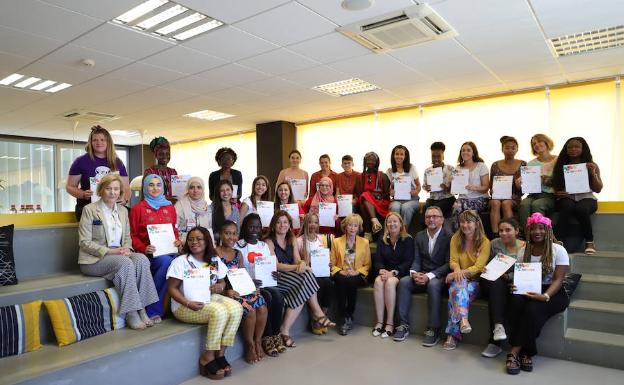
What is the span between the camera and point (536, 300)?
323 cm

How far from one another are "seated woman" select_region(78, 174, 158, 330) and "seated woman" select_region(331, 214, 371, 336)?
1.77m

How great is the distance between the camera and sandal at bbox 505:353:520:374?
309 cm

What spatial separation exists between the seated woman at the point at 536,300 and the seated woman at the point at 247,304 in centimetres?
190

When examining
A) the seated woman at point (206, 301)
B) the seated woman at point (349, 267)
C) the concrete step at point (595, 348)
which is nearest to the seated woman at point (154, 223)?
the seated woman at point (206, 301)

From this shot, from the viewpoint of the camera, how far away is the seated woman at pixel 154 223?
3371 mm

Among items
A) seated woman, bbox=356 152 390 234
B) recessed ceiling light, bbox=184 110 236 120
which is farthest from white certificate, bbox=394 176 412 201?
recessed ceiling light, bbox=184 110 236 120

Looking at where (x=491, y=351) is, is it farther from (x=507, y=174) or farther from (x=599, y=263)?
(x=507, y=174)

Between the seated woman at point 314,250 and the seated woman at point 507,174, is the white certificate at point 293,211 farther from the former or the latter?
the seated woman at point 507,174

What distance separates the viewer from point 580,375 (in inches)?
119

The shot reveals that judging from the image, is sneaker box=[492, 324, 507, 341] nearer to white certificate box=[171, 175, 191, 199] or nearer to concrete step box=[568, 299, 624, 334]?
concrete step box=[568, 299, 624, 334]

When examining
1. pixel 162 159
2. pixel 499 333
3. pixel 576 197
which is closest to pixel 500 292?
pixel 499 333

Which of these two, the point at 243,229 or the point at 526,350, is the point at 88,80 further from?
the point at 526,350

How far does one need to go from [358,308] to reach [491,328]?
4.51 feet

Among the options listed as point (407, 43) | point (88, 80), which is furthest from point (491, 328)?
point (88, 80)
